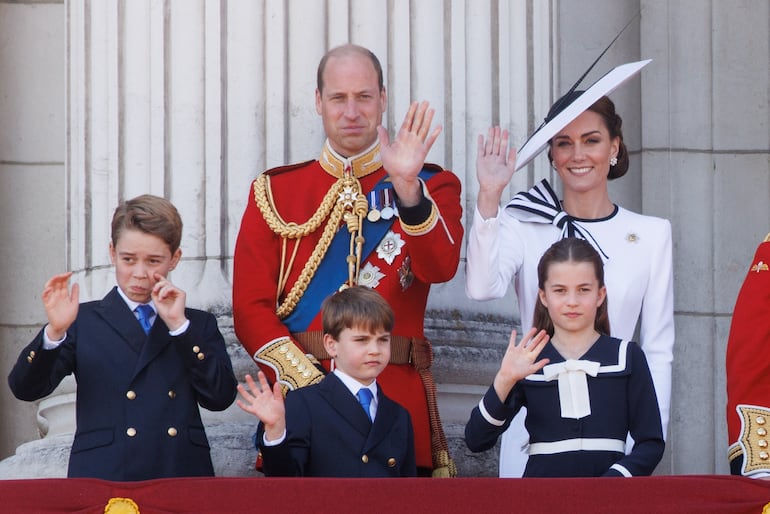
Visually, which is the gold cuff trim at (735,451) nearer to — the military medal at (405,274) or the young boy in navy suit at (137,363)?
the military medal at (405,274)

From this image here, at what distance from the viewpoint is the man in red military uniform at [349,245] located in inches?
216

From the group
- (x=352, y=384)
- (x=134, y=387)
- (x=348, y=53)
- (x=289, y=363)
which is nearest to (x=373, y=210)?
(x=348, y=53)

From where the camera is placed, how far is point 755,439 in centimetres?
518

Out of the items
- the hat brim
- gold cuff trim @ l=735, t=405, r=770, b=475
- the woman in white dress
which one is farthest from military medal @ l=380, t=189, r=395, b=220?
gold cuff trim @ l=735, t=405, r=770, b=475

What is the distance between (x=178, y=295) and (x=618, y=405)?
1.23 meters

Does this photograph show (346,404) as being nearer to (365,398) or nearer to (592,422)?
(365,398)

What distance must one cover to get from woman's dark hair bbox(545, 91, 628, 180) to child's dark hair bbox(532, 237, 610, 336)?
56 centimetres

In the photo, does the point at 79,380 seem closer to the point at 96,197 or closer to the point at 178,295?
the point at 178,295

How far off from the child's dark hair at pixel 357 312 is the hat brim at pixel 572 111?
0.76m

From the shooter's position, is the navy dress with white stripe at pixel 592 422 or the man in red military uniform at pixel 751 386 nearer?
the navy dress with white stripe at pixel 592 422

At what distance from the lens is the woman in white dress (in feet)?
18.0

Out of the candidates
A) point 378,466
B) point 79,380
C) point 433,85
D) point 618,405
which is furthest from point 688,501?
point 433,85

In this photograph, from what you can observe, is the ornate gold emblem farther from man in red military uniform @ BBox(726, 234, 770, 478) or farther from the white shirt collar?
man in red military uniform @ BBox(726, 234, 770, 478)

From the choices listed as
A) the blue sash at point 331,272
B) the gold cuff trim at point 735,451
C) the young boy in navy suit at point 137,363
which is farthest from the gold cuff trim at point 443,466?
the gold cuff trim at point 735,451
